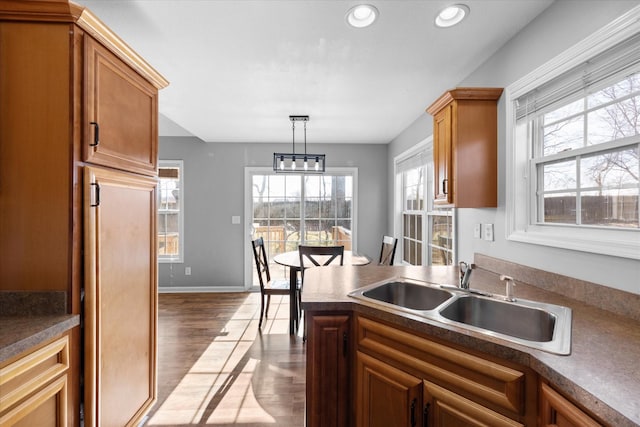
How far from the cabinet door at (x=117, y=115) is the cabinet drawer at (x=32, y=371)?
730mm

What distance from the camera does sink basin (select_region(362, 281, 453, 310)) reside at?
161 cm

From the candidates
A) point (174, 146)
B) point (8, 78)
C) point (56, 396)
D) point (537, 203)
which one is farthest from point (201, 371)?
point (174, 146)

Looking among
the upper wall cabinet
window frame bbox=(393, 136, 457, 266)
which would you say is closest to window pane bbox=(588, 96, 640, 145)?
the upper wall cabinet

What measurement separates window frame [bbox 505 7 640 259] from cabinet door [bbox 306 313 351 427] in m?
1.16

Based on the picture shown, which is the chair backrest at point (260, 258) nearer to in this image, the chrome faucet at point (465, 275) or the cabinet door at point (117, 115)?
the cabinet door at point (117, 115)

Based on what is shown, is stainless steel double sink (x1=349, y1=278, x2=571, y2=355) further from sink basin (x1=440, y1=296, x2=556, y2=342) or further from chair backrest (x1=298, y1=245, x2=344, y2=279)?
chair backrest (x1=298, y1=245, x2=344, y2=279)

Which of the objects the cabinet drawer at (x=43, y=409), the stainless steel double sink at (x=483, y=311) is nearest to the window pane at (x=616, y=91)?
the stainless steel double sink at (x=483, y=311)

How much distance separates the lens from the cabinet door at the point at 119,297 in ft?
4.08

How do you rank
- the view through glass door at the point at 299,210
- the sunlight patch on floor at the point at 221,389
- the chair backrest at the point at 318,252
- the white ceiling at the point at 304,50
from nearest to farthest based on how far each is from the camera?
1. the white ceiling at the point at 304,50
2. the sunlight patch on floor at the point at 221,389
3. the chair backrest at the point at 318,252
4. the view through glass door at the point at 299,210

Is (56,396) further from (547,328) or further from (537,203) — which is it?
(537,203)

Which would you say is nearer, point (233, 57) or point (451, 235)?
point (233, 57)

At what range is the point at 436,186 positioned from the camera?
224 cm

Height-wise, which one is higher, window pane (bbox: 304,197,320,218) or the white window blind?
the white window blind

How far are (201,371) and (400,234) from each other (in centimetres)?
303
